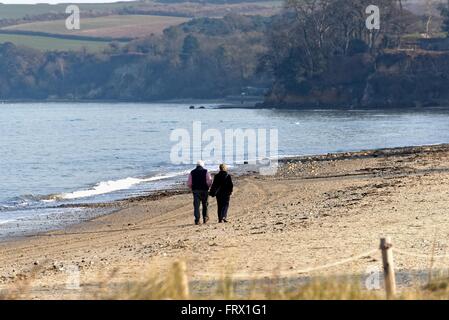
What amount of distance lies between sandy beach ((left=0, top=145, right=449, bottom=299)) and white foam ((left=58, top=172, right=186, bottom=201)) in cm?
439

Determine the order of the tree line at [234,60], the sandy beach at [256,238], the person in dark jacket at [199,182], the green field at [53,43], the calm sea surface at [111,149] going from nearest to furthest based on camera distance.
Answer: the sandy beach at [256,238], the person in dark jacket at [199,182], the calm sea surface at [111,149], the tree line at [234,60], the green field at [53,43]

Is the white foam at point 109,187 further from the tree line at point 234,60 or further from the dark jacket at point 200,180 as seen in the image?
the tree line at point 234,60

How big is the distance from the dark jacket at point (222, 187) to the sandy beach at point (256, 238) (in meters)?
0.62

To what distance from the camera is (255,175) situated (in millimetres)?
35781

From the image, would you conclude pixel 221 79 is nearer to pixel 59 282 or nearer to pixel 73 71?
pixel 73 71

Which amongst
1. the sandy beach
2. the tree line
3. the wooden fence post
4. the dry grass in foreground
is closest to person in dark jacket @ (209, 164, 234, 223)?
the sandy beach

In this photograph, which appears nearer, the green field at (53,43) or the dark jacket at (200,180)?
the dark jacket at (200,180)

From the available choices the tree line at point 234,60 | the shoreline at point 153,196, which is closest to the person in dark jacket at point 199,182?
the shoreline at point 153,196

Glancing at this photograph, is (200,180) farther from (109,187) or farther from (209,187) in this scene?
(109,187)

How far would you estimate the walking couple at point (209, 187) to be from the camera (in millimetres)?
20594

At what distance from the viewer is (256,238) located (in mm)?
17219

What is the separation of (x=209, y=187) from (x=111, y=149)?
41.2 metres

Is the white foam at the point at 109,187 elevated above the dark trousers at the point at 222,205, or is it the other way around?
the dark trousers at the point at 222,205

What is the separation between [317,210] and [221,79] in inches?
5604
